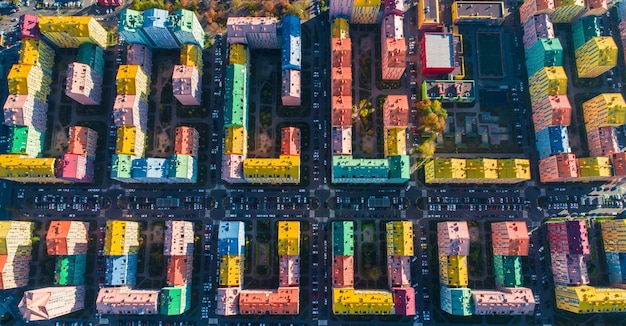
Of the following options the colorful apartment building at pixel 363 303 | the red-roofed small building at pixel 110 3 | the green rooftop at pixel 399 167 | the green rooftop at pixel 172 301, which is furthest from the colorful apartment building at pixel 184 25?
the colorful apartment building at pixel 363 303

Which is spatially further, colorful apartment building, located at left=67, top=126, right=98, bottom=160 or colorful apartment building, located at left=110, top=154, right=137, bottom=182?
colorful apartment building, located at left=67, top=126, right=98, bottom=160

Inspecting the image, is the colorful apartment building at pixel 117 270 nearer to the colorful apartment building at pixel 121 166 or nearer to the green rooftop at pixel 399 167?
the colorful apartment building at pixel 121 166

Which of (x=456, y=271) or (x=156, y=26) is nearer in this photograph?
(x=456, y=271)

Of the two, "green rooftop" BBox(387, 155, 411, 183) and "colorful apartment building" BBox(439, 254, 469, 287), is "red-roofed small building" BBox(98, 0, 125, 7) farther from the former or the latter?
"colorful apartment building" BBox(439, 254, 469, 287)

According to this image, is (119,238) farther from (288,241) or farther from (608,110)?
(608,110)

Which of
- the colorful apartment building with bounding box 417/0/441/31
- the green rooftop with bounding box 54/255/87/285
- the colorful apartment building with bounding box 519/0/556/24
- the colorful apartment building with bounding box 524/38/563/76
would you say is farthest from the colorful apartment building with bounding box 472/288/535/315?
the green rooftop with bounding box 54/255/87/285

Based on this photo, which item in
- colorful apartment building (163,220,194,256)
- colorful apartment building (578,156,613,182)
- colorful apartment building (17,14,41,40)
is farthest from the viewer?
colorful apartment building (17,14,41,40)

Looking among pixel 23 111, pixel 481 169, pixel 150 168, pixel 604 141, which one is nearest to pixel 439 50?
pixel 481 169

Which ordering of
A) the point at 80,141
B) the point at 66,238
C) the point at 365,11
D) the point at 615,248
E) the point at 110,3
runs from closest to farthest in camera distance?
the point at 66,238
the point at 615,248
the point at 80,141
the point at 365,11
the point at 110,3
